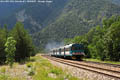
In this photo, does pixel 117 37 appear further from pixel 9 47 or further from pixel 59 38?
pixel 59 38

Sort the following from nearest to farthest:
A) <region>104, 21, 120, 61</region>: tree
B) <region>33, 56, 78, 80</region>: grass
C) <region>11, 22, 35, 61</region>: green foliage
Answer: <region>33, 56, 78, 80</region>: grass < <region>104, 21, 120, 61</region>: tree < <region>11, 22, 35, 61</region>: green foliage

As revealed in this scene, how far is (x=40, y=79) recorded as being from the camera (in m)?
9.95

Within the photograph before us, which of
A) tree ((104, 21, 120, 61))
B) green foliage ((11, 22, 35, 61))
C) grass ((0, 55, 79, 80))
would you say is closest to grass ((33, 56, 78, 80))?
grass ((0, 55, 79, 80))

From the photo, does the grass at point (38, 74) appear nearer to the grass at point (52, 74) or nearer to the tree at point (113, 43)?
the grass at point (52, 74)

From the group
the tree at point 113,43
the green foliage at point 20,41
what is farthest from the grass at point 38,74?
the green foliage at point 20,41

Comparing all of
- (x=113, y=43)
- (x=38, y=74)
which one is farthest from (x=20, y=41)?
(x=38, y=74)

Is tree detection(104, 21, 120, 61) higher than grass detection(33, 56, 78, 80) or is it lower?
higher

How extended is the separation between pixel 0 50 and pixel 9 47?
18724 mm

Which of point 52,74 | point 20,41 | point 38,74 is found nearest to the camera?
point 38,74

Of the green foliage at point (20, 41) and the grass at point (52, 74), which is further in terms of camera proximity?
the green foliage at point (20, 41)

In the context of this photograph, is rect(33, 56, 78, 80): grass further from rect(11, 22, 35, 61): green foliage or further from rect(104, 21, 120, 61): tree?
rect(11, 22, 35, 61): green foliage

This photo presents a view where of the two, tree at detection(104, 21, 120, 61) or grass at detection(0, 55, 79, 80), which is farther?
tree at detection(104, 21, 120, 61)

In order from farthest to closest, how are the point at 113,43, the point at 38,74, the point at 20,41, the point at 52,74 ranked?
the point at 20,41
the point at 113,43
the point at 52,74
the point at 38,74

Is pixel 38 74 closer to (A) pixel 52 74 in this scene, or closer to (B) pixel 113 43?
(A) pixel 52 74
